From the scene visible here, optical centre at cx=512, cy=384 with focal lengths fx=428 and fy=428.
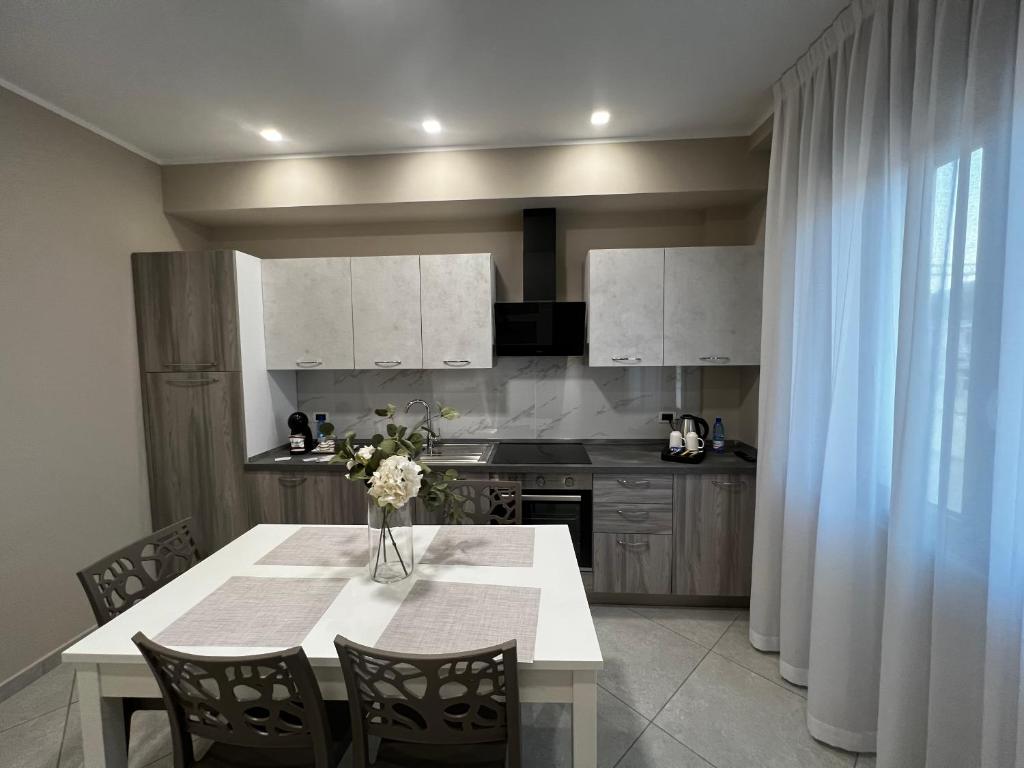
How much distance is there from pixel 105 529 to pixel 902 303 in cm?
400

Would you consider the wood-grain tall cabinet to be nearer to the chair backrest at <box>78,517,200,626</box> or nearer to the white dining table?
the chair backrest at <box>78,517,200,626</box>

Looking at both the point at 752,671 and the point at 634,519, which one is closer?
the point at 752,671

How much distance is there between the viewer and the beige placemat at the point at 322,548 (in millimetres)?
1625

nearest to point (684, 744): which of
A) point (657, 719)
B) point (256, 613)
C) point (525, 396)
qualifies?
point (657, 719)

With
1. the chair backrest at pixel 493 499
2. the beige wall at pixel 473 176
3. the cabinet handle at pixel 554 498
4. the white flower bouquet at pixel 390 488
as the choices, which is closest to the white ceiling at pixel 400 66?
the beige wall at pixel 473 176

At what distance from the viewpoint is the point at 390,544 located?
4.94ft

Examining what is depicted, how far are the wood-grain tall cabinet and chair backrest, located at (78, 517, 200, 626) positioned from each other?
1050 mm

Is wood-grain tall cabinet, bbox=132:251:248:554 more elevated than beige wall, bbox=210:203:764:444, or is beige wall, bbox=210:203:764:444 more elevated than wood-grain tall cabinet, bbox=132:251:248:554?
beige wall, bbox=210:203:764:444

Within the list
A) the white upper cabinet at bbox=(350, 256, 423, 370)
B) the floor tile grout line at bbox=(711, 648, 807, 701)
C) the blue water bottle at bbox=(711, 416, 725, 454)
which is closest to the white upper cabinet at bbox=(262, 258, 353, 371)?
the white upper cabinet at bbox=(350, 256, 423, 370)

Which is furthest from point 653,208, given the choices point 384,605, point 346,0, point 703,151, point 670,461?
point 384,605

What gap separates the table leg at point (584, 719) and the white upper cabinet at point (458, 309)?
2.04 m

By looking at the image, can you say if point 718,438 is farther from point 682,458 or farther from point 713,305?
point 713,305

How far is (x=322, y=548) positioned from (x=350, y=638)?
65cm

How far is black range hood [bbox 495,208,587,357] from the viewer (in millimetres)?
2863
